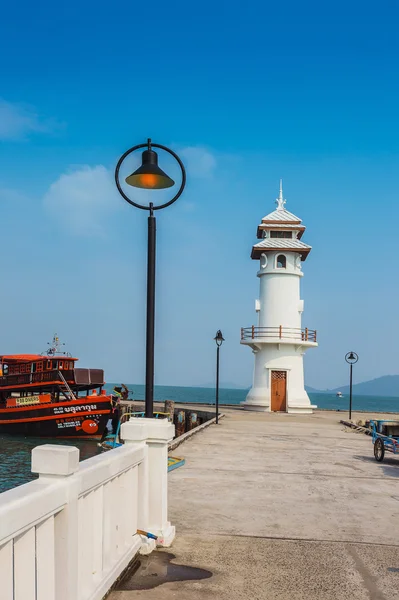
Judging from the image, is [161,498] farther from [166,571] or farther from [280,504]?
[280,504]

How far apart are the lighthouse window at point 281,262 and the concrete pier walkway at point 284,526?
24.2m

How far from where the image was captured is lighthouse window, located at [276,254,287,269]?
126 ft

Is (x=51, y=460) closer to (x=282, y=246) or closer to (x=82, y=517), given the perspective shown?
(x=82, y=517)

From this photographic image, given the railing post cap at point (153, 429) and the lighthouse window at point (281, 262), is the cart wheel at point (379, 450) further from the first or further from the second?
the lighthouse window at point (281, 262)

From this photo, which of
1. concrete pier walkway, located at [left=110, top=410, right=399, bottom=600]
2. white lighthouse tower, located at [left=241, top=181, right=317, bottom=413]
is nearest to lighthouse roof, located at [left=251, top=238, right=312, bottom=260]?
white lighthouse tower, located at [left=241, top=181, right=317, bottom=413]

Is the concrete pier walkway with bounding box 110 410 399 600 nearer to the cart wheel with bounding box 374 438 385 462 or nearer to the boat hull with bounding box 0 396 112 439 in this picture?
the cart wheel with bounding box 374 438 385 462

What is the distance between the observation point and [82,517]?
4.39 metres

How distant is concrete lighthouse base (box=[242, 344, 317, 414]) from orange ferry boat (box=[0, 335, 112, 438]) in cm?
982

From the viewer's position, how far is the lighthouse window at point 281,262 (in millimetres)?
38438

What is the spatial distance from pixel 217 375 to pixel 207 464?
1523cm

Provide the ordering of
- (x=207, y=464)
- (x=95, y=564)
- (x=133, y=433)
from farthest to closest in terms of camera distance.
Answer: (x=207, y=464) < (x=133, y=433) < (x=95, y=564)

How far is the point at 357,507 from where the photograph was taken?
8.97 metres

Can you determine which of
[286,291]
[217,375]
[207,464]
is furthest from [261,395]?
[207,464]

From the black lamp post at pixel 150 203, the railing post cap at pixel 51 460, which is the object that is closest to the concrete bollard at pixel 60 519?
the railing post cap at pixel 51 460
